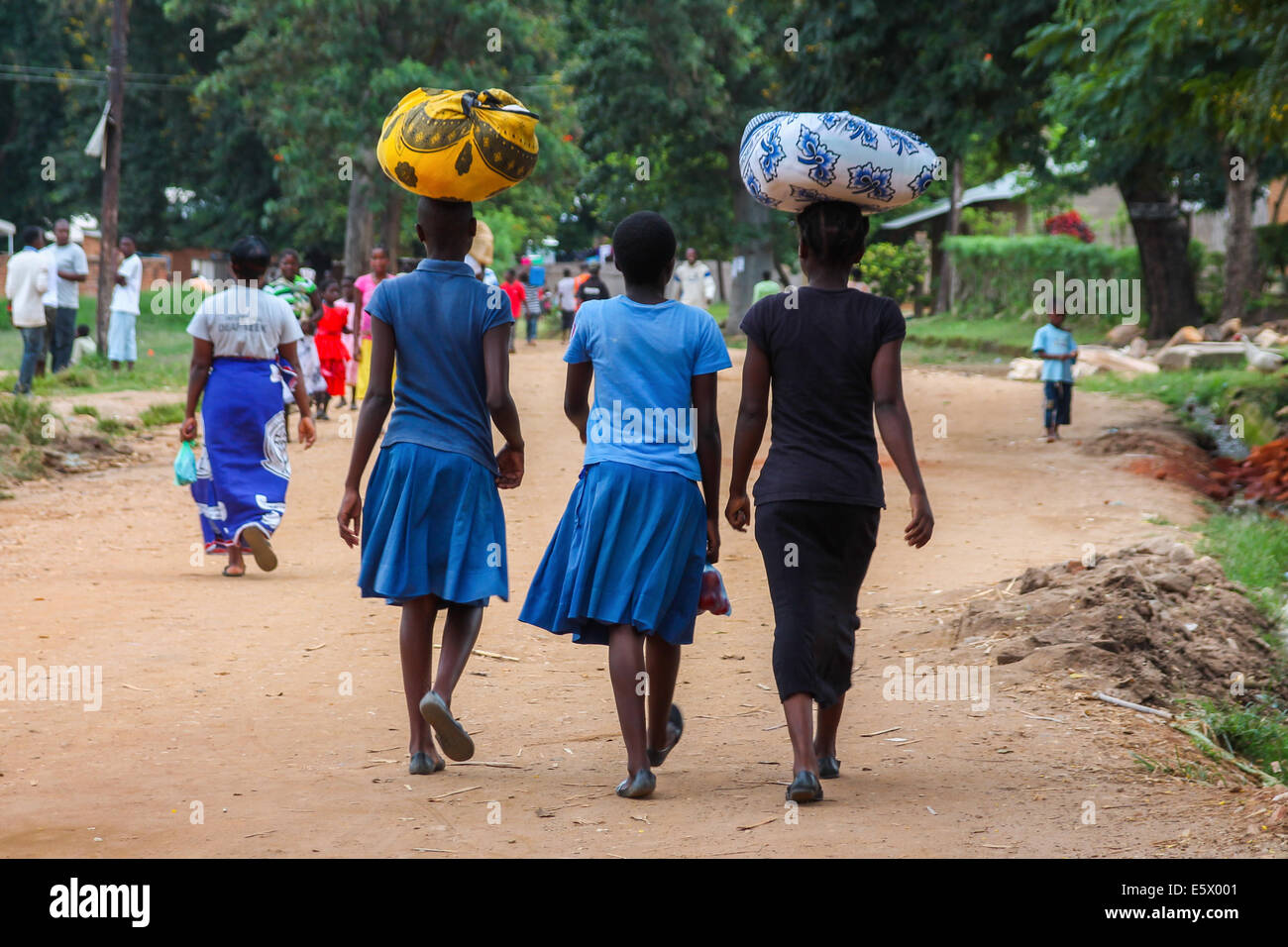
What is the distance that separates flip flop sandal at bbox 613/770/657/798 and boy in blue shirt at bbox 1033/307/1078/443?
10.8 metres

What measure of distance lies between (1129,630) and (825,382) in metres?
2.73

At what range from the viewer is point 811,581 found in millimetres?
4473

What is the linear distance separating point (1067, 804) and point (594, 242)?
195 feet

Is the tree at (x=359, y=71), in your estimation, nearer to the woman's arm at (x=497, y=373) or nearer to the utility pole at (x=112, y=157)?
the utility pole at (x=112, y=157)

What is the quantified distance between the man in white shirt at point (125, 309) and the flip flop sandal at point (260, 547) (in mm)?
13511

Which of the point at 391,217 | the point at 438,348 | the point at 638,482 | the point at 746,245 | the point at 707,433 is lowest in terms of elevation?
the point at 638,482

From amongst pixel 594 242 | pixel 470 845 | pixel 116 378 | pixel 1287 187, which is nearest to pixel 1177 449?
pixel 470 845

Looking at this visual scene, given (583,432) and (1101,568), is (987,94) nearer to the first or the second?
(1101,568)

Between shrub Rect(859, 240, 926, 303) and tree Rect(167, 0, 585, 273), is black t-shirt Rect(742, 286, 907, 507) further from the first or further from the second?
shrub Rect(859, 240, 926, 303)

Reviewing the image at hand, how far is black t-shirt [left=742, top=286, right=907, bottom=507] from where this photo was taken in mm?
4438

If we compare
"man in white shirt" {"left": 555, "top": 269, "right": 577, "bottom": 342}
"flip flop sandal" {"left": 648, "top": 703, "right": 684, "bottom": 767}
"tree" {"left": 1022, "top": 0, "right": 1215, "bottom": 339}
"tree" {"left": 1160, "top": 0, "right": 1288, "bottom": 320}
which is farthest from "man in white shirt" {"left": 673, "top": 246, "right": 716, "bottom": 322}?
"flip flop sandal" {"left": 648, "top": 703, "right": 684, "bottom": 767}

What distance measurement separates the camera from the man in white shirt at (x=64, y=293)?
16703mm

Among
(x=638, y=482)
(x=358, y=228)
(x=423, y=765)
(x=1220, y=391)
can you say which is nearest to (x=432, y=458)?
(x=638, y=482)

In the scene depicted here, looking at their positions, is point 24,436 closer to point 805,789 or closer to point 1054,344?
point 1054,344
